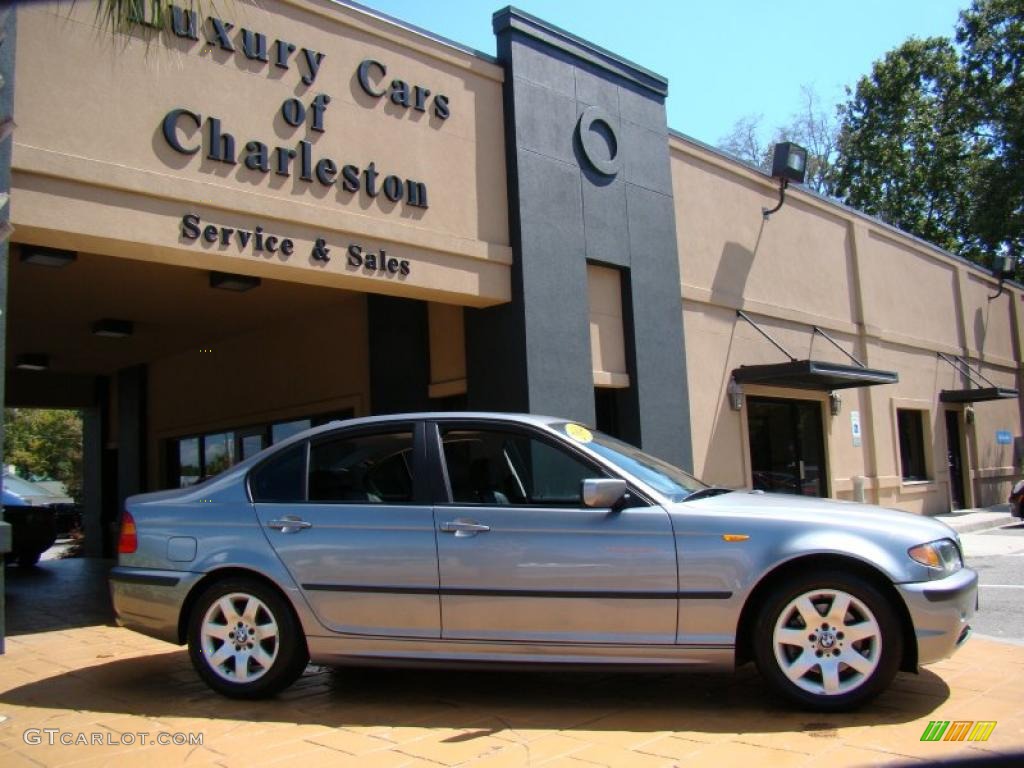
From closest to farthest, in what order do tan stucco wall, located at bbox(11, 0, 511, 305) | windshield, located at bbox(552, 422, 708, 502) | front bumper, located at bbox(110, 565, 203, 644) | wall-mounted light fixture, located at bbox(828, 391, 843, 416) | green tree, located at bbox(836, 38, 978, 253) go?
windshield, located at bbox(552, 422, 708, 502), front bumper, located at bbox(110, 565, 203, 644), tan stucco wall, located at bbox(11, 0, 511, 305), wall-mounted light fixture, located at bbox(828, 391, 843, 416), green tree, located at bbox(836, 38, 978, 253)

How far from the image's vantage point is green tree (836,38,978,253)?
3316 cm

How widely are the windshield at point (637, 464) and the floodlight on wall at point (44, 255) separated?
5.49m

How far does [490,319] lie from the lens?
32.8 feet

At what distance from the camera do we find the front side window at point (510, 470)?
201 inches

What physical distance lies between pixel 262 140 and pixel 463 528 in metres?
4.71

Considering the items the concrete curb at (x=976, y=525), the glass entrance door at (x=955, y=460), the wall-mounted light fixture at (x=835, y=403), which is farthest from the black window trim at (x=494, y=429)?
the glass entrance door at (x=955, y=460)

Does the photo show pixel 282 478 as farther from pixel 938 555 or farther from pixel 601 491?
pixel 938 555

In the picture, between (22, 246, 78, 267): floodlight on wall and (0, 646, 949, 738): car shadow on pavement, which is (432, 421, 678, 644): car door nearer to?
(0, 646, 949, 738): car shadow on pavement

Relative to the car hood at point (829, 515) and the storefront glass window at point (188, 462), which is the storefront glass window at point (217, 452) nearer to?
the storefront glass window at point (188, 462)

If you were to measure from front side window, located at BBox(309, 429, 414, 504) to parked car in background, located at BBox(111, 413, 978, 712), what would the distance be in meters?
0.01

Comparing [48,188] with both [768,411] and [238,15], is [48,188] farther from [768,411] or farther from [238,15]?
[768,411]

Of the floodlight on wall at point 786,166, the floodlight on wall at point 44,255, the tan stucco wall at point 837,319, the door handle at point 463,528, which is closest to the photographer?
the door handle at point 463,528

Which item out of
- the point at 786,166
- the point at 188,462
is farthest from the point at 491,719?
the point at 188,462

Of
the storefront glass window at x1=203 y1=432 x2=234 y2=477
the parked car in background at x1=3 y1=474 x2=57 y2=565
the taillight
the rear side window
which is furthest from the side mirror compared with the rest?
A: the parked car in background at x1=3 y1=474 x2=57 y2=565
